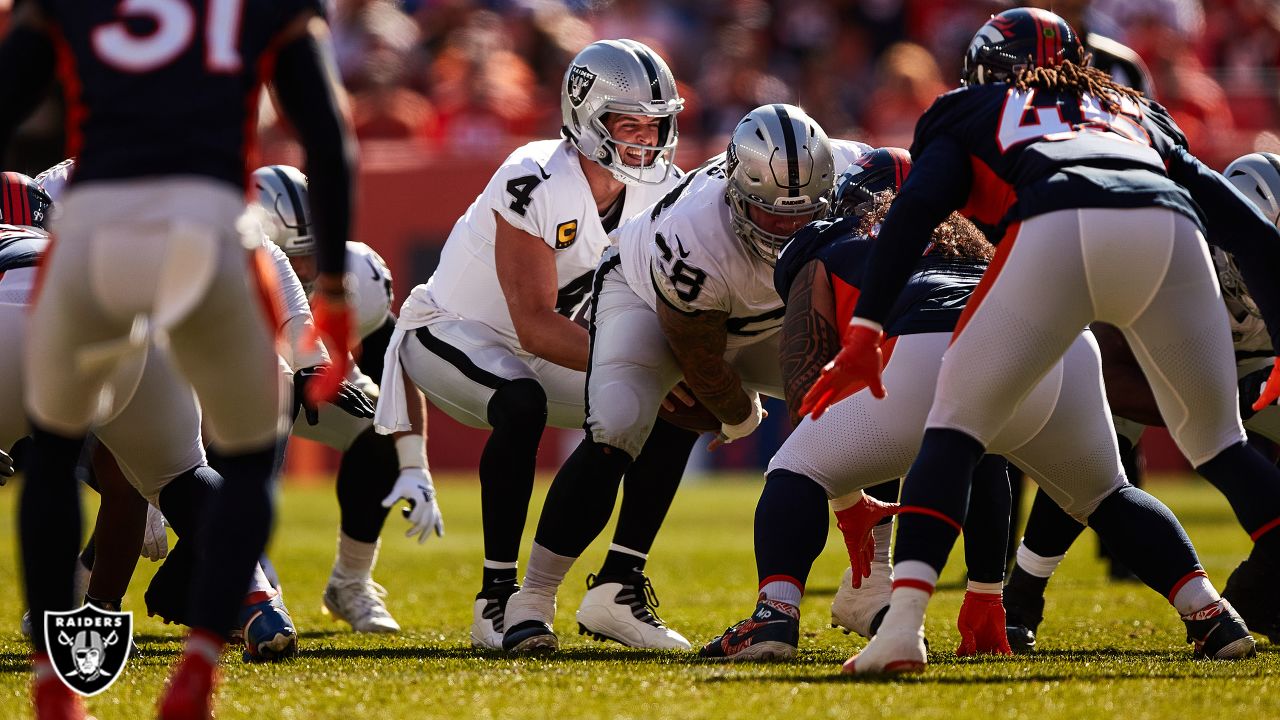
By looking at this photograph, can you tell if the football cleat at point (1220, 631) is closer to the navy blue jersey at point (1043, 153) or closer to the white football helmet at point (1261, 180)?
the navy blue jersey at point (1043, 153)

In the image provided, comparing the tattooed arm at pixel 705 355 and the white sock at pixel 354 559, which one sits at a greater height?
the tattooed arm at pixel 705 355

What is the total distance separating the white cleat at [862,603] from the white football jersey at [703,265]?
783 millimetres

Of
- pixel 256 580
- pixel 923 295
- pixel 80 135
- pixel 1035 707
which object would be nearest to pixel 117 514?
pixel 256 580

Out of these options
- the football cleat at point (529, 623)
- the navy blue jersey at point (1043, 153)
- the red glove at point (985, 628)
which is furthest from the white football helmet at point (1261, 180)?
the football cleat at point (529, 623)

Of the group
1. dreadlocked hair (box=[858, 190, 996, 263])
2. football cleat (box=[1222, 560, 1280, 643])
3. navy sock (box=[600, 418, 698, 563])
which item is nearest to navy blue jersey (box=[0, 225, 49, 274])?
navy sock (box=[600, 418, 698, 563])

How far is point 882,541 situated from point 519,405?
110 cm

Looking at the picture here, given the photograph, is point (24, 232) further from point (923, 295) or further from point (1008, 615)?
point (1008, 615)

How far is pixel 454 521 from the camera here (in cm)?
952

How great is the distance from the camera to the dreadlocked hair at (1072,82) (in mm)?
3641

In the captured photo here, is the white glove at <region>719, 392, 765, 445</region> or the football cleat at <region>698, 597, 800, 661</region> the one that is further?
the white glove at <region>719, 392, 765, 445</region>

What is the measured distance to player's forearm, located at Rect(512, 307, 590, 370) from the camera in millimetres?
4746

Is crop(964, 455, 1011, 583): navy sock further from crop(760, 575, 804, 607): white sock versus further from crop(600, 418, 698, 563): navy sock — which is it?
crop(600, 418, 698, 563): navy sock

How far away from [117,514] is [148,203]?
2056 millimetres

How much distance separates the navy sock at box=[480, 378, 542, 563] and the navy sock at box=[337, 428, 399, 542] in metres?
0.78
